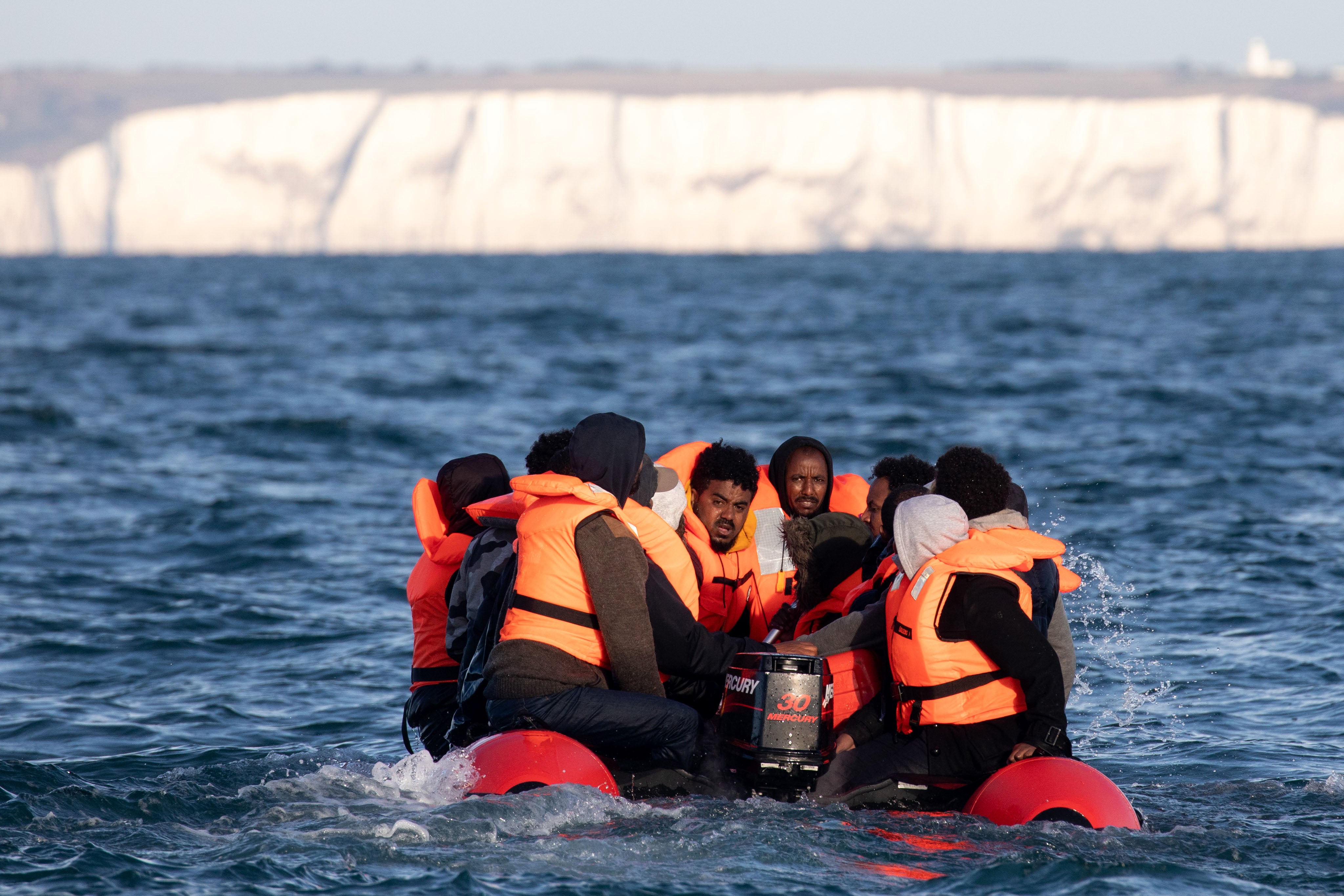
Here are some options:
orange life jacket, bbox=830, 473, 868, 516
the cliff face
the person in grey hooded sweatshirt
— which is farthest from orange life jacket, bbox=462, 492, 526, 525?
the cliff face

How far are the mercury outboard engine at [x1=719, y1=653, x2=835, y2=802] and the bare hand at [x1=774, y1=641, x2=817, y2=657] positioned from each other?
0.13 metres

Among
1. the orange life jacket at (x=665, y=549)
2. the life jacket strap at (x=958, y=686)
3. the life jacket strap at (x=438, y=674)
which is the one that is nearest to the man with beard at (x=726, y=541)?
the orange life jacket at (x=665, y=549)

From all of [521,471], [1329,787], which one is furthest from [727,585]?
[521,471]

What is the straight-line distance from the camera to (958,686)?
5125 millimetres

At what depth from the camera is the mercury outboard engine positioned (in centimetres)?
519

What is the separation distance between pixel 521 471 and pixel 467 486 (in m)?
8.87

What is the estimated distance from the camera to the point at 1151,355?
84.9ft

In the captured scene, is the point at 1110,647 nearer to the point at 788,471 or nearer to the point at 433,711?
the point at 788,471

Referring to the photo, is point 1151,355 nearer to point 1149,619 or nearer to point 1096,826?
point 1149,619

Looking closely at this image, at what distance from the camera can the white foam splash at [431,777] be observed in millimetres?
5266

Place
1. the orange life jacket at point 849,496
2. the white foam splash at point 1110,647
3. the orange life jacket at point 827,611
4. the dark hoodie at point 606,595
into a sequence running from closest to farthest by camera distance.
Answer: the dark hoodie at point 606,595, the orange life jacket at point 827,611, the orange life jacket at point 849,496, the white foam splash at point 1110,647

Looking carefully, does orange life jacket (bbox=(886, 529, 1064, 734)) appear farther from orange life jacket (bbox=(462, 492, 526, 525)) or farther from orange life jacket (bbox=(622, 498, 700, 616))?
orange life jacket (bbox=(462, 492, 526, 525))

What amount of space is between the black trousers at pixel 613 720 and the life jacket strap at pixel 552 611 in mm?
268

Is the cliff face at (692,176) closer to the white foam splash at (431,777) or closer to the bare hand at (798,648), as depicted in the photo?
the bare hand at (798,648)
